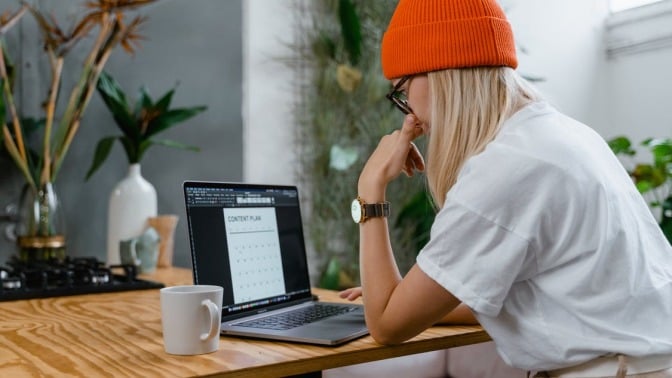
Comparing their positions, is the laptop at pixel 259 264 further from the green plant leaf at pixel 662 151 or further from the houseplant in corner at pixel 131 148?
the green plant leaf at pixel 662 151

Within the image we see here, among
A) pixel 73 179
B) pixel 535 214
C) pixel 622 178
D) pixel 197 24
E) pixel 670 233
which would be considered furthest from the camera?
pixel 670 233

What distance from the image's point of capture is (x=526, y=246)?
99cm

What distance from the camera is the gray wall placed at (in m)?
2.28

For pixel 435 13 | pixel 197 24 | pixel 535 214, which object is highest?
pixel 197 24

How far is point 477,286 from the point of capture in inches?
39.3

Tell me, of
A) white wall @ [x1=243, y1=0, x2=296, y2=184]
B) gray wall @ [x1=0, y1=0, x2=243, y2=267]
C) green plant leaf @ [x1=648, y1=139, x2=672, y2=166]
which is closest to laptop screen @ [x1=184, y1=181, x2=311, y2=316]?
gray wall @ [x1=0, y1=0, x2=243, y2=267]

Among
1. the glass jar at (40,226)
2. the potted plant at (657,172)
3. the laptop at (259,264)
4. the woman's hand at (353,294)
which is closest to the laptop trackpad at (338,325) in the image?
the laptop at (259,264)

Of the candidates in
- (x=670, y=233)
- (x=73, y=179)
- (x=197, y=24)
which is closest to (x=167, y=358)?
(x=73, y=179)

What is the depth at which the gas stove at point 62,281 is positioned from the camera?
63.0 inches

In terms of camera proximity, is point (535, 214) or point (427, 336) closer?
point (535, 214)

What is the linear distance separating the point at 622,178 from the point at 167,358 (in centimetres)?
71

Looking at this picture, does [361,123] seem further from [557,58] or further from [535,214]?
[535,214]

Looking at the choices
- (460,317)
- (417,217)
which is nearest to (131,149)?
(417,217)

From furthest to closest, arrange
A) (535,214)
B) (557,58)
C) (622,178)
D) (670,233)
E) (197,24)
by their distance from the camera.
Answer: (557,58)
(670,233)
(197,24)
(622,178)
(535,214)
